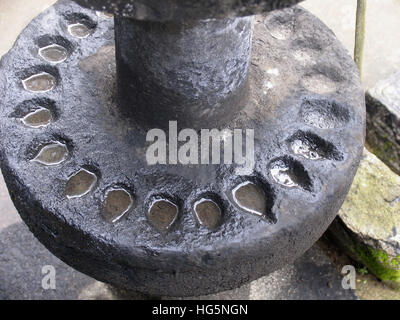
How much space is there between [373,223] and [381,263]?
209 mm

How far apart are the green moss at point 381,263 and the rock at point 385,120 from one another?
665mm

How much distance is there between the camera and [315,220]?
143 centimetres

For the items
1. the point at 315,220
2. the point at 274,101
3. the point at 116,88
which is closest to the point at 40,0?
the point at 116,88

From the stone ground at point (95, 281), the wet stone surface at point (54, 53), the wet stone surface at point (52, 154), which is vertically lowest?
the stone ground at point (95, 281)

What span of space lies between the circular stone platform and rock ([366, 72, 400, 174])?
110 centimetres

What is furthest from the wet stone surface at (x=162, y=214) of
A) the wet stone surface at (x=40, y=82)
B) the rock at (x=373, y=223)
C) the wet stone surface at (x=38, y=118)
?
the rock at (x=373, y=223)

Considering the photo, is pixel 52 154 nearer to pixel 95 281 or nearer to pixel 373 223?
pixel 95 281

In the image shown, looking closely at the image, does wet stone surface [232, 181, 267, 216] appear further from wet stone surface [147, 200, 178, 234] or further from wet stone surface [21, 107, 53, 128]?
wet stone surface [21, 107, 53, 128]

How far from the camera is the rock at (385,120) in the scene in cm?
275

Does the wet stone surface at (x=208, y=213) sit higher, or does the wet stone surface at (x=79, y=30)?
the wet stone surface at (x=79, y=30)

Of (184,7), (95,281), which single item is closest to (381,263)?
(95,281)

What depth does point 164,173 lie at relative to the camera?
1.47 m

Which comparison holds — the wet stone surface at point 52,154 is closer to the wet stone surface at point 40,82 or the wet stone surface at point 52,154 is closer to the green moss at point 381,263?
the wet stone surface at point 40,82

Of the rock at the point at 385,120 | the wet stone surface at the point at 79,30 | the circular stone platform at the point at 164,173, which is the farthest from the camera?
the rock at the point at 385,120
